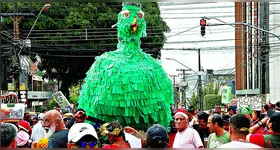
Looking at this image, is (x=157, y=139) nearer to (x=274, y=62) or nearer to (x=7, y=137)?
(x=7, y=137)

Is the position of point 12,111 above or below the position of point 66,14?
below

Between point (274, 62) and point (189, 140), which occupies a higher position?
point (274, 62)

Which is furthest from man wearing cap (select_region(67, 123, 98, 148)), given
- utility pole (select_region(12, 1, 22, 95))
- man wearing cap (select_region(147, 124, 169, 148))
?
utility pole (select_region(12, 1, 22, 95))

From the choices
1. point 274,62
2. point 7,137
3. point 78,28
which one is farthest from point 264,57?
point 7,137

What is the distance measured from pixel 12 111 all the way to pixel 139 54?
381 centimetres

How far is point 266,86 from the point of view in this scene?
84.7ft

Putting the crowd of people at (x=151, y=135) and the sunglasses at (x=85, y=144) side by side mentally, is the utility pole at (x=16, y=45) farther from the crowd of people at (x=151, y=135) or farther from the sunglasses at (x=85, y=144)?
Answer: the sunglasses at (x=85, y=144)

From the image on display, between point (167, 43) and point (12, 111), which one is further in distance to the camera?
point (167, 43)

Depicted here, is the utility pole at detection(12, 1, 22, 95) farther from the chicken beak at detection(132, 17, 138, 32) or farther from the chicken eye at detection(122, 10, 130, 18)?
the chicken beak at detection(132, 17, 138, 32)

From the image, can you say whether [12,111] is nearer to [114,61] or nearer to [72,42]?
[114,61]

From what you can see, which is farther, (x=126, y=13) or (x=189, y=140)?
(x=126, y=13)

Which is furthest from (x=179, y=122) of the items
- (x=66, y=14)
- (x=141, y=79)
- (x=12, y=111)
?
(x=66, y=14)

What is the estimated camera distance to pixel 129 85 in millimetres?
9547

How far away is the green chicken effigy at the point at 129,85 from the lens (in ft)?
31.4
